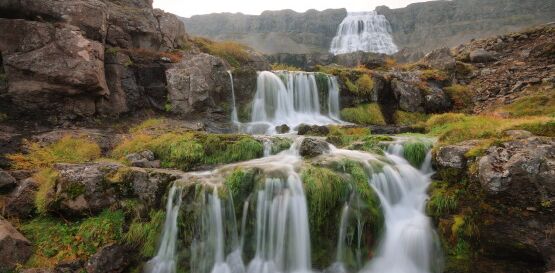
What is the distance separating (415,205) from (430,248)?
1177mm

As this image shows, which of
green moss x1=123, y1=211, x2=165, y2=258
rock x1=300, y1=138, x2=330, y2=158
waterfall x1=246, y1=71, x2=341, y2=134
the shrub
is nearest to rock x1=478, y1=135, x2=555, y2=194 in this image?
rock x1=300, y1=138, x2=330, y2=158

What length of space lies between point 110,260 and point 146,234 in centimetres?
78

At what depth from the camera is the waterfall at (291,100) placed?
50.2 ft

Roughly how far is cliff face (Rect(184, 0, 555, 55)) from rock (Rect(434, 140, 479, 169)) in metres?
38.9

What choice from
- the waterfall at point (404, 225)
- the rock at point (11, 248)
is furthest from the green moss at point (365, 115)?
the rock at point (11, 248)

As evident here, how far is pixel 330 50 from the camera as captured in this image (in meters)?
50.5

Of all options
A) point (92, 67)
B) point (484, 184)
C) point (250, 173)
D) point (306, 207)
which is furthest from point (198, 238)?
point (92, 67)

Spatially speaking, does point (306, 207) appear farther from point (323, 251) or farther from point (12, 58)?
point (12, 58)

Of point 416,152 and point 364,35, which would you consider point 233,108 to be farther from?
point 364,35

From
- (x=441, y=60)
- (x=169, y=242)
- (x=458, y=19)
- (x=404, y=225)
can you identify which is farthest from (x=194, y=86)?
(x=458, y=19)

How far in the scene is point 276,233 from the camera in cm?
714

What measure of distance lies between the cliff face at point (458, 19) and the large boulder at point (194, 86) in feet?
116

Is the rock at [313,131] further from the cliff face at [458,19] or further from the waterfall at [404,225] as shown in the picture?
the cliff face at [458,19]

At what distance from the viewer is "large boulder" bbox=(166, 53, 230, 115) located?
14.3 m
